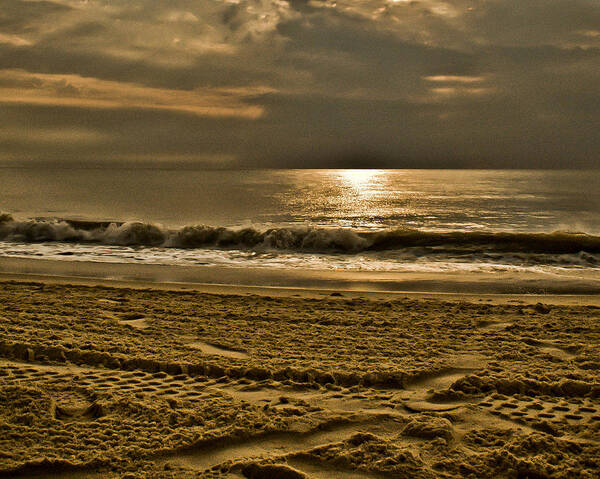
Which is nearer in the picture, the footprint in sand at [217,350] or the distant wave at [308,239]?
the footprint in sand at [217,350]

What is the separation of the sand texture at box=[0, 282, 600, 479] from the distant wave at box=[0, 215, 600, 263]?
9348 mm

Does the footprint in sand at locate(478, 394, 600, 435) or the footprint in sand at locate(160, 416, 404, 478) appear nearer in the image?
the footprint in sand at locate(160, 416, 404, 478)

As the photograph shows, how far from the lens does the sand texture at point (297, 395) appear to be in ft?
10.1

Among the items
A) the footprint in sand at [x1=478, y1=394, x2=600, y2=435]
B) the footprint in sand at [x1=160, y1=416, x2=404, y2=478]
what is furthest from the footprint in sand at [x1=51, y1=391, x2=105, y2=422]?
the footprint in sand at [x1=478, y1=394, x2=600, y2=435]

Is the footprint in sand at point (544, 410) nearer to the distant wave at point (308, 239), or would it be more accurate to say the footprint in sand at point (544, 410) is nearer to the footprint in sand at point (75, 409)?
the footprint in sand at point (75, 409)

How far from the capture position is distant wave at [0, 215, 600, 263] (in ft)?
53.0

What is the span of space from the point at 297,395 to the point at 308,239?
1239 cm

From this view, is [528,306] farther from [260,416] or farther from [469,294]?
[260,416]

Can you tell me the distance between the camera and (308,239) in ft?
53.9

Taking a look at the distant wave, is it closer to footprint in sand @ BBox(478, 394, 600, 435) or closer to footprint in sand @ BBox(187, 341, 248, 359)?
footprint in sand @ BBox(187, 341, 248, 359)

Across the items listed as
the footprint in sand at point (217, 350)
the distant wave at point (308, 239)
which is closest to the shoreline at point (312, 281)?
the footprint in sand at point (217, 350)

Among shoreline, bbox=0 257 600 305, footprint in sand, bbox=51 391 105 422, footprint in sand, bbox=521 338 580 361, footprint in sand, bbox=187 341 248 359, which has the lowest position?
shoreline, bbox=0 257 600 305

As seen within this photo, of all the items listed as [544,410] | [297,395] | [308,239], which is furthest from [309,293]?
[308,239]

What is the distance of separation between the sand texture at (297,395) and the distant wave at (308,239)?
368 inches
